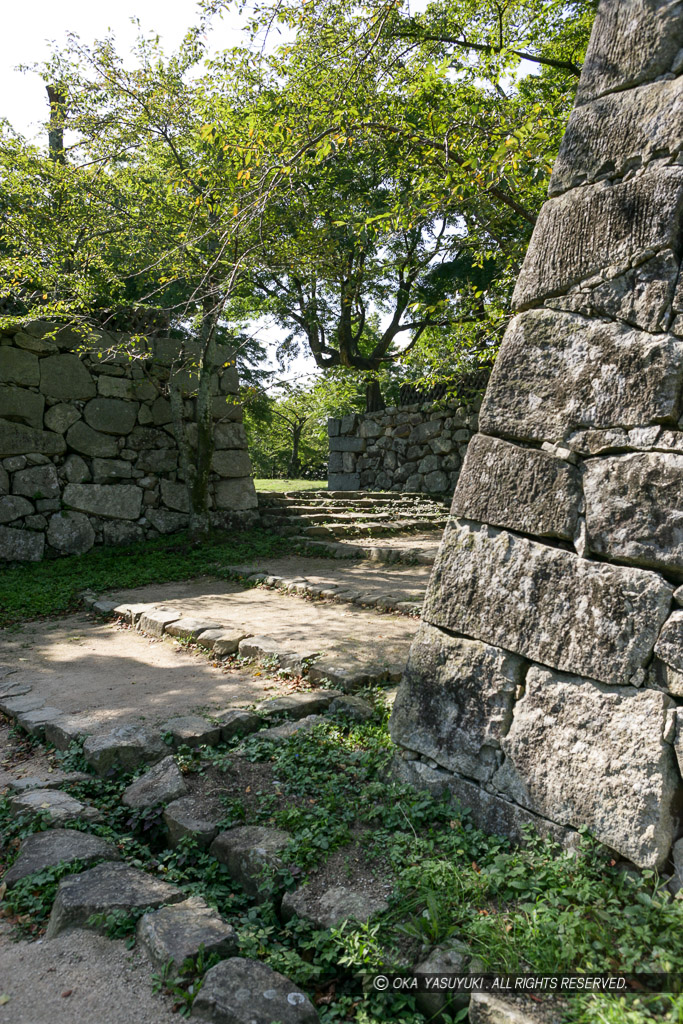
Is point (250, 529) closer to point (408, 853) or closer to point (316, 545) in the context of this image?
point (316, 545)

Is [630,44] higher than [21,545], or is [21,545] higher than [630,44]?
[630,44]

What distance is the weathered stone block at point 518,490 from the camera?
256 centimetres

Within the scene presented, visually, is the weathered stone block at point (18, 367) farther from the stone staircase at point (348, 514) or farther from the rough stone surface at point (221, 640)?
the rough stone surface at point (221, 640)

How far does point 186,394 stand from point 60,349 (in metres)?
1.92

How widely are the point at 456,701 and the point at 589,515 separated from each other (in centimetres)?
93

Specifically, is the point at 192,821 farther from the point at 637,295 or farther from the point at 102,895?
the point at 637,295

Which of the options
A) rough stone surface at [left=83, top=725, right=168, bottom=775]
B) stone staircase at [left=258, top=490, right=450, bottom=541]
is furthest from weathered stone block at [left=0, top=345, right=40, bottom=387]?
rough stone surface at [left=83, top=725, right=168, bottom=775]

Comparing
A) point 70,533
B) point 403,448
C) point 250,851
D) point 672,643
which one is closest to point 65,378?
point 70,533

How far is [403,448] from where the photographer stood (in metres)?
14.7

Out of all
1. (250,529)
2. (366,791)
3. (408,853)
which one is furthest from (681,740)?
(250,529)

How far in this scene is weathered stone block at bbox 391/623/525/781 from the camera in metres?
2.67

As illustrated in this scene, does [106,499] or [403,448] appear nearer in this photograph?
[106,499]

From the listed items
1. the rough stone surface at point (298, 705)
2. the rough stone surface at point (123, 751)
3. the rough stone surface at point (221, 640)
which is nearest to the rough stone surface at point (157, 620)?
the rough stone surface at point (221, 640)

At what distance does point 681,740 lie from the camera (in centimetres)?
217
